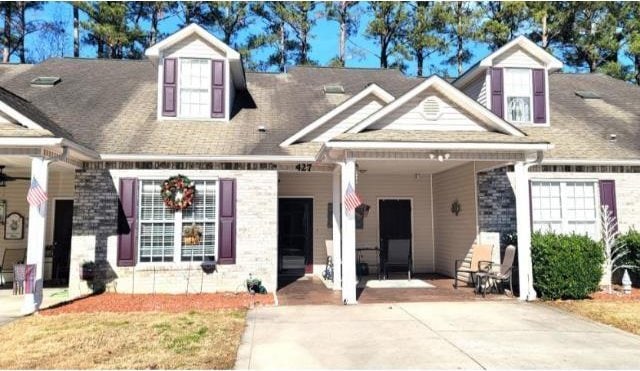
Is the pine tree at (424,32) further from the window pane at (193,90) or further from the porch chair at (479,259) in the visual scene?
the porch chair at (479,259)

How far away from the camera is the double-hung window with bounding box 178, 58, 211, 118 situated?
1255 centimetres

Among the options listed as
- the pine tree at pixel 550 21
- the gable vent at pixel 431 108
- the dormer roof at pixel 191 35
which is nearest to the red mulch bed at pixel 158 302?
the gable vent at pixel 431 108

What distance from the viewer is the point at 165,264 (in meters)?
10.7

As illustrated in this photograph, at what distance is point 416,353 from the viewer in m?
5.98

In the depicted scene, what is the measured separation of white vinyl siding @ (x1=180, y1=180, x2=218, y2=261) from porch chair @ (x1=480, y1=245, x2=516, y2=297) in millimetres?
6020

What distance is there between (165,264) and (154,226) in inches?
34.9

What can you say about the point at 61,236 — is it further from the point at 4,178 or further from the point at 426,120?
the point at 426,120

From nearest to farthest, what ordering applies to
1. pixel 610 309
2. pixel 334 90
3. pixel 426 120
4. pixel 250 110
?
pixel 610 309, pixel 426 120, pixel 250 110, pixel 334 90

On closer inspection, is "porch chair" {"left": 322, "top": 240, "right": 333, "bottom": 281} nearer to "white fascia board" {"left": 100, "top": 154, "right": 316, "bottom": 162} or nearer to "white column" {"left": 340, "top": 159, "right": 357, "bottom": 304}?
"white fascia board" {"left": 100, "top": 154, "right": 316, "bottom": 162}

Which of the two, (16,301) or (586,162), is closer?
(16,301)

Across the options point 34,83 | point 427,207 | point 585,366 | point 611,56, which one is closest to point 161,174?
point 34,83

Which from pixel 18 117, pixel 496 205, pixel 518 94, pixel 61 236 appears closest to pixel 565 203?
pixel 496 205

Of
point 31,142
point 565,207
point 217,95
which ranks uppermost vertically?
point 217,95

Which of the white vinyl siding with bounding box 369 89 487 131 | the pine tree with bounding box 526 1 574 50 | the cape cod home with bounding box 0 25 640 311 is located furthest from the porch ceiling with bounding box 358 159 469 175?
the pine tree with bounding box 526 1 574 50
